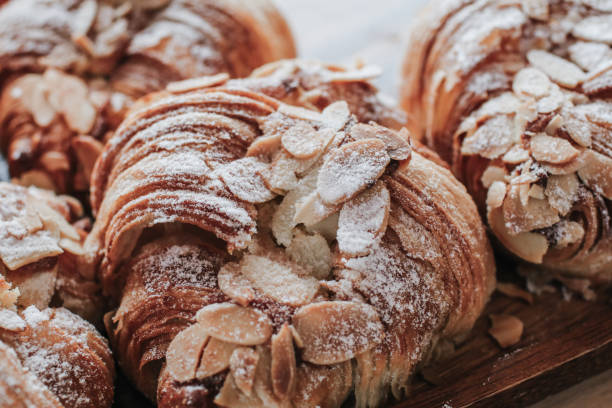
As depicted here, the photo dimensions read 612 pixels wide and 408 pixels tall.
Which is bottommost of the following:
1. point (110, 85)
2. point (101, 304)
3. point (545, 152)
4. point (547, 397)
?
point (547, 397)

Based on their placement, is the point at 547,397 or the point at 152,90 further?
the point at 152,90

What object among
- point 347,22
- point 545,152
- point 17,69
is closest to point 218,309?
point 545,152

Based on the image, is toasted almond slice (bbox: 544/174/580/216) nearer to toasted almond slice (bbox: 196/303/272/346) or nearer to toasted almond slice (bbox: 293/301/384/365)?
toasted almond slice (bbox: 293/301/384/365)

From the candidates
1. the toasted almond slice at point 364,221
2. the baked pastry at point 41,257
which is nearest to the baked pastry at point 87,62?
the baked pastry at point 41,257

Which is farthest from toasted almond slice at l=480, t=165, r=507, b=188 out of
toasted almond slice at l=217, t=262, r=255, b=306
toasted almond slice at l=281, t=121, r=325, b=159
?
toasted almond slice at l=217, t=262, r=255, b=306

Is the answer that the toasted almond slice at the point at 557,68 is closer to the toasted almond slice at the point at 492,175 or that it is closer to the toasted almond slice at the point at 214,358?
the toasted almond slice at the point at 492,175

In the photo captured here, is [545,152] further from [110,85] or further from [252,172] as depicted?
[110,85]

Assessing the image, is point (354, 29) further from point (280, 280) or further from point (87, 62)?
point (280, 280)
